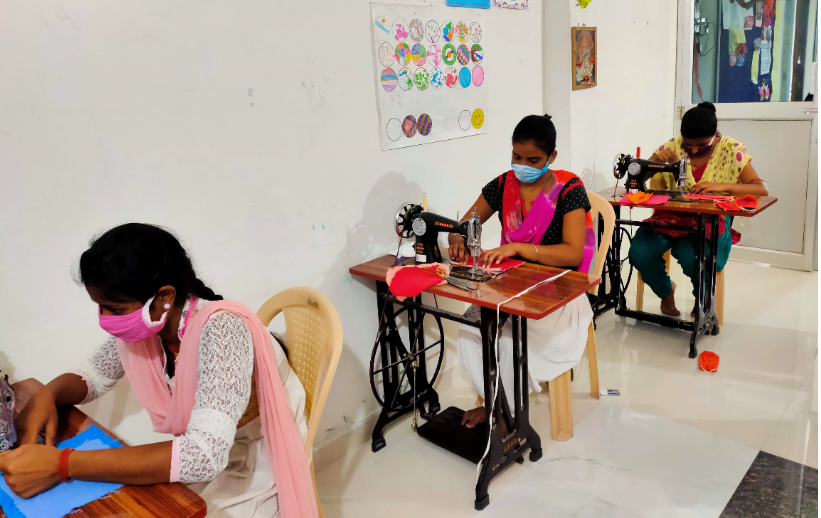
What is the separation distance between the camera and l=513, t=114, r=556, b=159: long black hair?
7.42 feet

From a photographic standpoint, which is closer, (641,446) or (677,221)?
(641,446)

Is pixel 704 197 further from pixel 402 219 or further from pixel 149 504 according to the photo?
pixel 149 504

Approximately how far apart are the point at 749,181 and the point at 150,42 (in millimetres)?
2771

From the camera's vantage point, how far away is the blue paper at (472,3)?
8.71 ft

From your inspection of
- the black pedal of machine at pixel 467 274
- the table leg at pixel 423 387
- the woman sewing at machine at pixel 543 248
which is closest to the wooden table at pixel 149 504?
the black pedal of machine at pixel 467 274

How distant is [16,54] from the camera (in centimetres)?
156

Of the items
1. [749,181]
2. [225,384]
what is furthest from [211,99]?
[749,181]

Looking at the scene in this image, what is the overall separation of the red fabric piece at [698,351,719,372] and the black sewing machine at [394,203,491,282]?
4.58 feet

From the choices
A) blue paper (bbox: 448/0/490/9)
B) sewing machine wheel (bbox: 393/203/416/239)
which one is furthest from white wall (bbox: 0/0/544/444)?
blue paper (bbox: 448/0/490/9)

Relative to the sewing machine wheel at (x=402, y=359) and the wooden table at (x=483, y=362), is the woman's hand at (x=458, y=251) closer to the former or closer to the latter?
the wooden table at (x=483, y=362)

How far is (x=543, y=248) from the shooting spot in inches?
92.1

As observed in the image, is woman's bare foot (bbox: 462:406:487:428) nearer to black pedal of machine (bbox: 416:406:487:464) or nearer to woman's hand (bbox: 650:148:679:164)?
black pedal of machine (bbox: 416:406:487:464)

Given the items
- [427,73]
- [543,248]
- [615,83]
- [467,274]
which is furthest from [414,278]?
[615,83]

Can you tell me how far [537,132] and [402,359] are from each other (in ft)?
3.44
